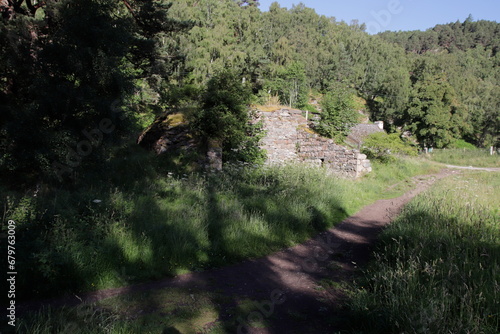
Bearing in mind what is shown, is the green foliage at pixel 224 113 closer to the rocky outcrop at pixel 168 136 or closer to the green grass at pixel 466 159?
the rocky outcrop at pixel 168 136

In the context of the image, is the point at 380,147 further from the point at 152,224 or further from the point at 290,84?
the point at 290,84

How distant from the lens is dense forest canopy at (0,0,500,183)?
7734 millimetres

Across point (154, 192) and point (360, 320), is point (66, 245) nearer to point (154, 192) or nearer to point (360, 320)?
point (154, 192)

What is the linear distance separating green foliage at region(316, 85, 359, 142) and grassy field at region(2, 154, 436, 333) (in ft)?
19.5

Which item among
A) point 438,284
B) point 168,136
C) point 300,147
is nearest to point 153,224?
point 438,284

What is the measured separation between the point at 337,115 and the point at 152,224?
40.7 ft

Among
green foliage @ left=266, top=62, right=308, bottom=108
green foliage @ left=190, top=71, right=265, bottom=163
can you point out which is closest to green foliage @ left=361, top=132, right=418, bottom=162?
green foliage @ left=190, top=71, right=265, bottom=163

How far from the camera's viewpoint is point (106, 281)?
4.70 meters

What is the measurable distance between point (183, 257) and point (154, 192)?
336 cm

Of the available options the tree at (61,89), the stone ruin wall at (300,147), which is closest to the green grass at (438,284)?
the tree at (61,89)

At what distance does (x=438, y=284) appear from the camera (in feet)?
13.2

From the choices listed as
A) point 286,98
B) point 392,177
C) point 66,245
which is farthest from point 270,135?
point 286,98

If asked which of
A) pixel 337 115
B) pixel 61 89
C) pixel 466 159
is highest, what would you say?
pixel 61 89

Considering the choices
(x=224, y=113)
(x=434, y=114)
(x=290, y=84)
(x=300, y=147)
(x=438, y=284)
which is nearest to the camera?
(x=438, y=284)
